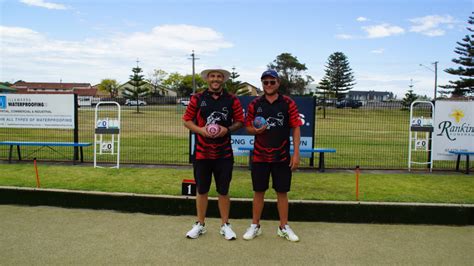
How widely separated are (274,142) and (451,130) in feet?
18.8

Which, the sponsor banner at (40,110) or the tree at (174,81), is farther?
the tree at (174,81)

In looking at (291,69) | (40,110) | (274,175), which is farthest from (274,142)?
(291,69)

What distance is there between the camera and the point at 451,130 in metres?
8.44

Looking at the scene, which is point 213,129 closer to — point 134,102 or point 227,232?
point 227,232

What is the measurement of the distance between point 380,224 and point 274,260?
194cm

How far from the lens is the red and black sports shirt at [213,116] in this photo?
4.45m

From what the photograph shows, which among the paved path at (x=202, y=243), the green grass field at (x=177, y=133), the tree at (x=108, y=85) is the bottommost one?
the paved path at (x=202, y=243)

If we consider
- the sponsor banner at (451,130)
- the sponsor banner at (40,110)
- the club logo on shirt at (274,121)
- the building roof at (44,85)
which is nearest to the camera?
the club logo on shirt at (274,121)

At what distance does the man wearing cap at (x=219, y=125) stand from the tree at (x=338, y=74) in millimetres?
63459

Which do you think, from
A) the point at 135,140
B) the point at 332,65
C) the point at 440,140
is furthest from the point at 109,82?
the point at 440,140

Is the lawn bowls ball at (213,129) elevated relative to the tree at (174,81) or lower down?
lower down

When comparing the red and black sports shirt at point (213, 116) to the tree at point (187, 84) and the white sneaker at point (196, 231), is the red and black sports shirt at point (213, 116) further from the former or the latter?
the tree at point (187, 84)

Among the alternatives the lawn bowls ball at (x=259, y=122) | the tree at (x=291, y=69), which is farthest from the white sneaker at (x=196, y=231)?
the tree at (x=291, y=69)

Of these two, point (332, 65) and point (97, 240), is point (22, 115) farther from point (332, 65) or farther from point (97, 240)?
point (332, 65)
